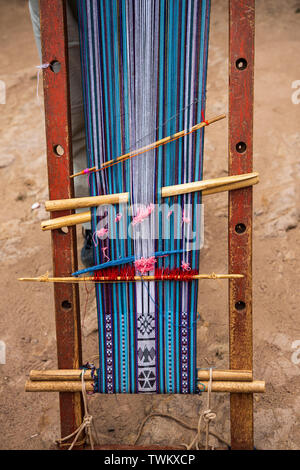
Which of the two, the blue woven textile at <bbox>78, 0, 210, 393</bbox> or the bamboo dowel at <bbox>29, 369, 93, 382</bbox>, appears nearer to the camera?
the blue woven textile at <bbox>78, 0, 210, 393</bbox>

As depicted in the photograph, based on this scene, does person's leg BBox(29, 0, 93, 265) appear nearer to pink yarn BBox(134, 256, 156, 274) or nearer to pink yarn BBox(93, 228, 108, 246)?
pink yarn BBox(93, 228, 108, 246)

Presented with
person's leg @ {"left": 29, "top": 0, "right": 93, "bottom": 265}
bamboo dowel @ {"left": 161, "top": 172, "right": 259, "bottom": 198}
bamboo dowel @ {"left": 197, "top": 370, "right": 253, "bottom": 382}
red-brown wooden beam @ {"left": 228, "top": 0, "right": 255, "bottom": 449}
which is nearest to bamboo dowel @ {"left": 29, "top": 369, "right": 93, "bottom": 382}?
bamboo dowel @ {"left": 197, "top": 370, "right": 253, "bottom": 382}

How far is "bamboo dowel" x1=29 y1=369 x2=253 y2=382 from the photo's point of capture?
1.38 metres

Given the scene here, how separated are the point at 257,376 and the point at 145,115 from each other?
1216 millimetres

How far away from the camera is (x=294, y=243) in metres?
2.50

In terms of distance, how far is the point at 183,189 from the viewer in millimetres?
1313

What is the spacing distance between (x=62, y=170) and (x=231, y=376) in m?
0.80

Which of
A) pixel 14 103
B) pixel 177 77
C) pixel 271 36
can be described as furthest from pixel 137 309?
pixel 271 36

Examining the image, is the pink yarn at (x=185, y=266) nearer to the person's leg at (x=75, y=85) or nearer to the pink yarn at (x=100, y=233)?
the pink yarn at (x=100, y=233)

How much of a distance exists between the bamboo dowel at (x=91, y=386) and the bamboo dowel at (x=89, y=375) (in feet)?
0.04

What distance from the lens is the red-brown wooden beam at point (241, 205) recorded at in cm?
127

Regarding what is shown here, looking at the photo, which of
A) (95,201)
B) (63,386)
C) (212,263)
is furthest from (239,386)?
(212,263)

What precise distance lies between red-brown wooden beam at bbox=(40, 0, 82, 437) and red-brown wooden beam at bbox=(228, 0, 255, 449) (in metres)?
0.47

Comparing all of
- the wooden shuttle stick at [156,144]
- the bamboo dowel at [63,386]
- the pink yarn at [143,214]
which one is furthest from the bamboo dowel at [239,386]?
the wooden shuttle stick at [156,144]
